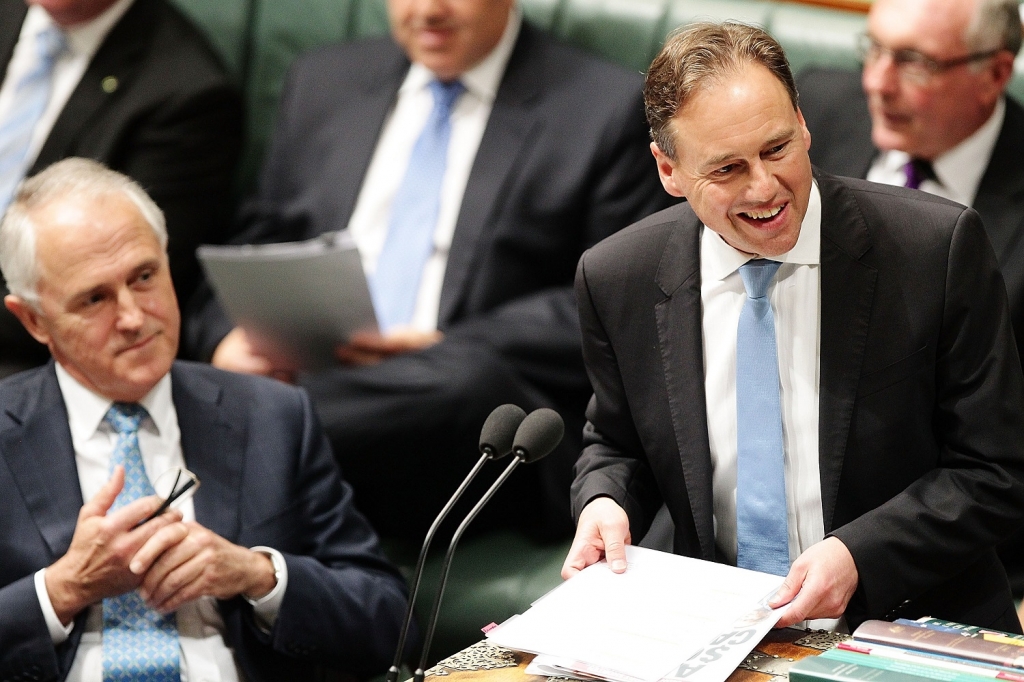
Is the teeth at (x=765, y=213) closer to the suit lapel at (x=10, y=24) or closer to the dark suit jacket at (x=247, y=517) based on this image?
the dark suit jacket at (x=247, y=517)

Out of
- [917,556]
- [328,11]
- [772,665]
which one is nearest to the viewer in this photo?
[772,665]

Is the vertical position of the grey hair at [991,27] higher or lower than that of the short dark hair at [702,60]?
higher

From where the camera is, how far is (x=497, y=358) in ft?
10.3

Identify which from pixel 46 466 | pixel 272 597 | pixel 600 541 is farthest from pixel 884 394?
pixel 46 466

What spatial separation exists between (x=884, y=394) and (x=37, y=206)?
1451mm

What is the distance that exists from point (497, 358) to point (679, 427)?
45.1 inches

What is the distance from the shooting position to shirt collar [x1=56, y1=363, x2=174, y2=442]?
2.37m

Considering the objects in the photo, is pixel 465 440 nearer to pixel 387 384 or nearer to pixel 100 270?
pixel 387 384

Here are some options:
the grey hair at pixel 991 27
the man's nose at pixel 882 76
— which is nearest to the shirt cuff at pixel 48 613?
the man's nose at pixel 882 76

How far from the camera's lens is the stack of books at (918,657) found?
1.49 m

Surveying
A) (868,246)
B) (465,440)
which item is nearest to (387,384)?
(465,440)

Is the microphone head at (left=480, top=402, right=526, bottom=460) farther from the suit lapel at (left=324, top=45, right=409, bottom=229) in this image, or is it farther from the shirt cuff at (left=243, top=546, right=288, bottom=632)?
the suit lapel at (left=324, top=45, right=409, bottom=229)

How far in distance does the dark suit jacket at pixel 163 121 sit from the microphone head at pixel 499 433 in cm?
204

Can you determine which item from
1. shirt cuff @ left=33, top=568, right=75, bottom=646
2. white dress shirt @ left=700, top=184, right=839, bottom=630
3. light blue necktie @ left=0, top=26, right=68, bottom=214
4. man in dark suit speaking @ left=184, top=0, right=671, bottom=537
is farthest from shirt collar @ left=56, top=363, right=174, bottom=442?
light blue necktie @ left=0, top=26, right=68, bottom=214
